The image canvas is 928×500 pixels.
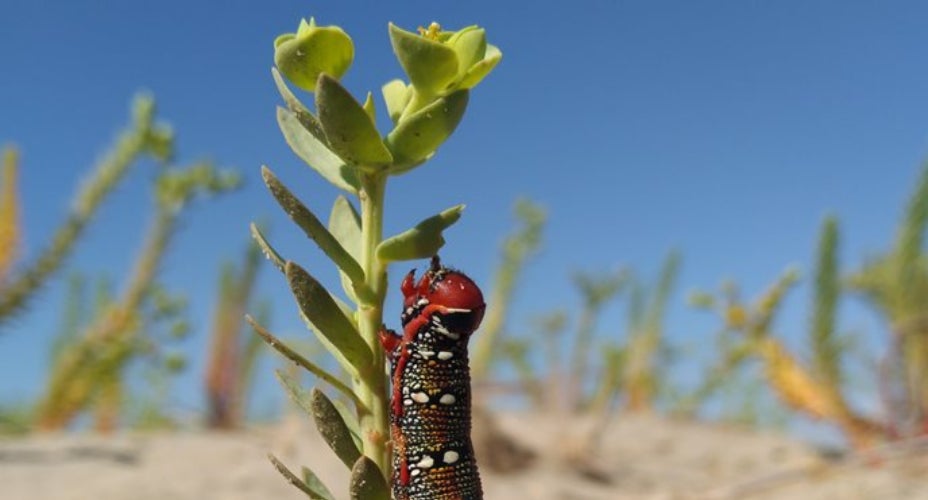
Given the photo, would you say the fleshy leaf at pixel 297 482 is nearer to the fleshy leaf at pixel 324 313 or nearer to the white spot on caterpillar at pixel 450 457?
the fleshy leaf at pixel 324 313

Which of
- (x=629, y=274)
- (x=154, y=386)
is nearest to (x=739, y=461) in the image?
(x=629, y=274)

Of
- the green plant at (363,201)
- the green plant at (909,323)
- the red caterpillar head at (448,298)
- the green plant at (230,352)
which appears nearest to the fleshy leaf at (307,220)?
the green plant at (363,201)

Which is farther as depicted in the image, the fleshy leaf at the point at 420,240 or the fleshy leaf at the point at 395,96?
the fleshy leaf at the point at 395,96

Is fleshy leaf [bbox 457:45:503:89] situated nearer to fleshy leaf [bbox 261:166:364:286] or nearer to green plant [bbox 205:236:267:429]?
fleshy leaf [bbox 261:166:364:286]

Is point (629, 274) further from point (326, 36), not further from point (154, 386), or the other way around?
point (326, 36)

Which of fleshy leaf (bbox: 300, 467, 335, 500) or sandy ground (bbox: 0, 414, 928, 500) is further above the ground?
sandy ground (bbox: 0, 414, 928, 500)

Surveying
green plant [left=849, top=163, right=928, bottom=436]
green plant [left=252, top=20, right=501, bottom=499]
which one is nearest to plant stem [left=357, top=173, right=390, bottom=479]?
green plant [left=252, top=20, right=501, bottom=499]

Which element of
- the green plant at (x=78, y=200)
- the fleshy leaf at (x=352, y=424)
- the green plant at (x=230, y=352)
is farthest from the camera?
the green plant at (x=230, y=352)

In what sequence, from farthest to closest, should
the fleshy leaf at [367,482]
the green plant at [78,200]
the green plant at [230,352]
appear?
the green plant at [230,352] → the green plant at [78,200] → the fleshy leaf at [367,482]
